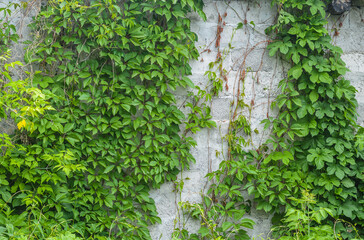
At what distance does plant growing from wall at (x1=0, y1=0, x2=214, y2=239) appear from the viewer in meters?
2.93

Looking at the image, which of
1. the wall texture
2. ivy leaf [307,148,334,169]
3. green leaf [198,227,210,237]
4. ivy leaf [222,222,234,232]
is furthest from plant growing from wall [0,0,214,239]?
ivy leaf [307,148,334,169]

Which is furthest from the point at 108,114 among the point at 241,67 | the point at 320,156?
the point at 320,156

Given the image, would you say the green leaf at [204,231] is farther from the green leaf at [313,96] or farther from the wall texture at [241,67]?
the green leaf at [313,96]

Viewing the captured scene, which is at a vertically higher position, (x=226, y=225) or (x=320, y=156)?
(x=320, y=156)

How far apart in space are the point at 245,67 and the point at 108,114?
4.32 ft

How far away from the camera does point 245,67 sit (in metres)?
3.36

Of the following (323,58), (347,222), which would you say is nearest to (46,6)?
(323,58)

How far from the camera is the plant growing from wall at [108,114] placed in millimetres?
2930

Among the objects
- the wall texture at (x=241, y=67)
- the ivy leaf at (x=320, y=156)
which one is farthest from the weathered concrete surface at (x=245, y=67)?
the ivy leaf at (x=320, y=156)

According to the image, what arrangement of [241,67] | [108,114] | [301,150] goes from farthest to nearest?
[241,67], [301,150], [108,114]

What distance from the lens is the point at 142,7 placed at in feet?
10.3

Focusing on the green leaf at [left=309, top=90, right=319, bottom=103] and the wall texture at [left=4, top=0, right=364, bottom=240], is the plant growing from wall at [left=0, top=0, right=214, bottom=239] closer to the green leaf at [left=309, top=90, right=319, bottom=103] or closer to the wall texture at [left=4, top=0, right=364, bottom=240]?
the wall texture at [left=4, top=0, right=364, bottom=240]

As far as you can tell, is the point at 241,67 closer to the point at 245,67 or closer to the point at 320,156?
the point at 245,67

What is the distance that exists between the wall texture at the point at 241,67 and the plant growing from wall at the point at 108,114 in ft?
0.44
